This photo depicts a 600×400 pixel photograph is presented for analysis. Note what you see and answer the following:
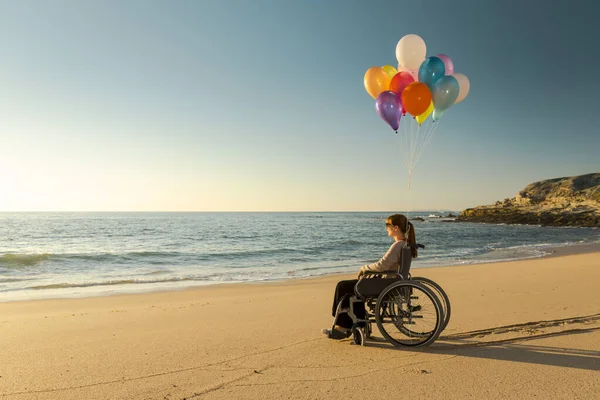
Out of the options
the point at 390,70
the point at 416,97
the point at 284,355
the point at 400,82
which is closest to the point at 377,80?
the point at 390,70

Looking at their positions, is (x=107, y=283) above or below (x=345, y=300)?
below

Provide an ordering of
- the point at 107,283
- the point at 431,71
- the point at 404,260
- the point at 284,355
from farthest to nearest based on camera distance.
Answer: the point at 107,283 → the point at 431,71 → the point at 404,260 → the point at 284,355

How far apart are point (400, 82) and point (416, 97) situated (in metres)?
0.65

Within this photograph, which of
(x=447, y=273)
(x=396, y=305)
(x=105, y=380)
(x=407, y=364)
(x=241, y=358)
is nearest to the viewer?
(x=105, y=380)

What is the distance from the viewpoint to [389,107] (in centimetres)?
729

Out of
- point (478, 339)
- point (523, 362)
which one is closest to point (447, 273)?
point (478, 339)

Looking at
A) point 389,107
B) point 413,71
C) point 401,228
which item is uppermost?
point 413,71

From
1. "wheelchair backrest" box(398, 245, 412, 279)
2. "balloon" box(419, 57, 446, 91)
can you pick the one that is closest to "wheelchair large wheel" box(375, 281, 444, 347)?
"wheelchair backrest" box(398, 245, 412, 279)

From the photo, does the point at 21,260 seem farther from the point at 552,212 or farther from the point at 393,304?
the point at 552,212

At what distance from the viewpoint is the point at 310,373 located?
12.3ft

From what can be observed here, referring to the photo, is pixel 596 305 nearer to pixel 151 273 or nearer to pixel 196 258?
pixel 151 273

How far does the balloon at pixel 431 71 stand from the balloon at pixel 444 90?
0.36 ft

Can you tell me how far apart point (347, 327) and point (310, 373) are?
1150 millimetres

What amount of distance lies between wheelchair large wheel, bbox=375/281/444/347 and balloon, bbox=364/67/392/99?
4567 mm
